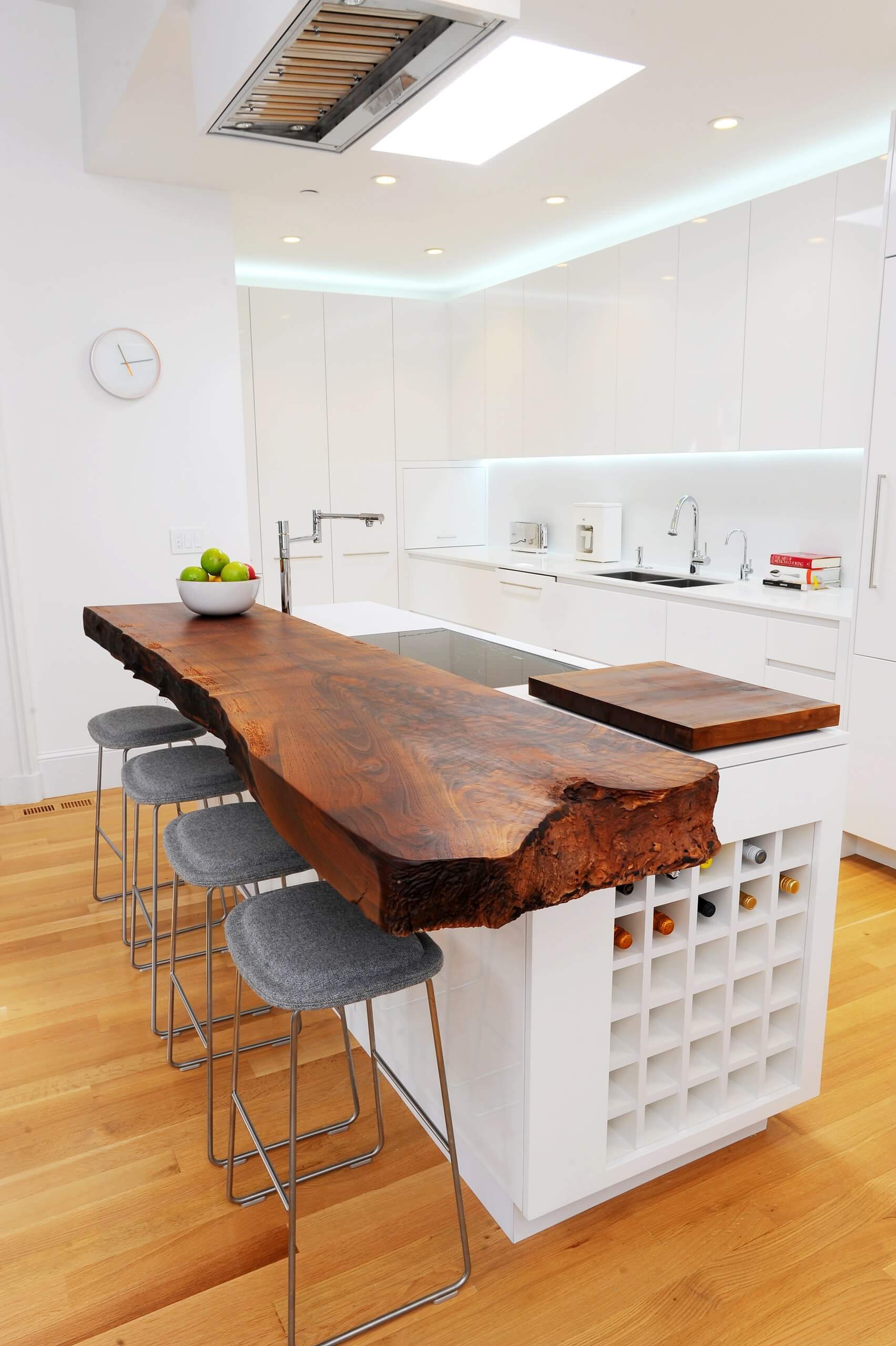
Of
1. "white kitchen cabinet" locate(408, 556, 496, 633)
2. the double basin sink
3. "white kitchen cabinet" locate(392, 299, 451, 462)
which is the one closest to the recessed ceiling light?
the double basin sink

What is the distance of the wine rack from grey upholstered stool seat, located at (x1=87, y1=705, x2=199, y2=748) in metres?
1.64

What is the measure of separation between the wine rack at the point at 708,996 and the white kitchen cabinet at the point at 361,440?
4522 millimetres

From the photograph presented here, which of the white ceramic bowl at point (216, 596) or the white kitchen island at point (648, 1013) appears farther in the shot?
the white ceramic bowl at point (216, 596)

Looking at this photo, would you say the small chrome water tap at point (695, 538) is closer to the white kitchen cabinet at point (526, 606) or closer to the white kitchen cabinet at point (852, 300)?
the white kitchen cabinet at point (526, 606)

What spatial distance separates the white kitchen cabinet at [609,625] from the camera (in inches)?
171

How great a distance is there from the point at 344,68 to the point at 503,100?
63 cm

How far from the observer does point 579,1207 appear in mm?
1832

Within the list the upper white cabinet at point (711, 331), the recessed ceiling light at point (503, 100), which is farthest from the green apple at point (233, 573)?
the upper white cabinet at point (711, 331)

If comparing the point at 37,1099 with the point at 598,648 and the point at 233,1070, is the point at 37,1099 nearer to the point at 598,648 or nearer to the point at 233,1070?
the point at 233,1070

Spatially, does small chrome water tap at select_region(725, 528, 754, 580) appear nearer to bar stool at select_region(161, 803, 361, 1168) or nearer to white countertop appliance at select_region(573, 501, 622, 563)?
white countertop appliance at select_region(573, 501, 622, 563)

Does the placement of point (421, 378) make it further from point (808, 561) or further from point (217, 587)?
point (217, 587)

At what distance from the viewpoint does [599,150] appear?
3.58m

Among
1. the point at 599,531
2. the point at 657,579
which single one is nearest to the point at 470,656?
the point at 657,579

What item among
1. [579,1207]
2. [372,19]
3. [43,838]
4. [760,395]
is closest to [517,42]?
[372,19]
